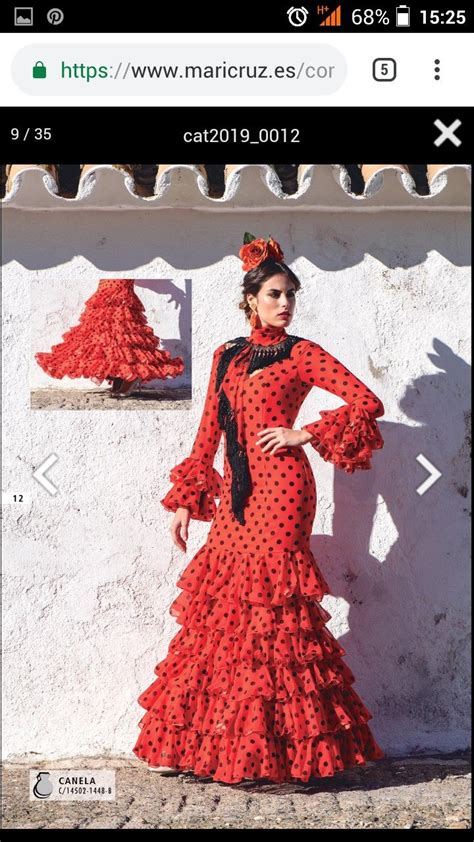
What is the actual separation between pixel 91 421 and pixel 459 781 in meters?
2.19

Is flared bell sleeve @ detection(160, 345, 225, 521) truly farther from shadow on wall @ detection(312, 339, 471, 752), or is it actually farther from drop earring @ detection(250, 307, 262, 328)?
shadow on wall @ detection(312, 339, 471, 752)

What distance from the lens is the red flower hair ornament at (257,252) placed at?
4.73 meters

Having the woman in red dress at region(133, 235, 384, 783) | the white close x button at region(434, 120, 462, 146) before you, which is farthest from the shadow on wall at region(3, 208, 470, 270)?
the white close x button at region(434, 120, 462, 146)

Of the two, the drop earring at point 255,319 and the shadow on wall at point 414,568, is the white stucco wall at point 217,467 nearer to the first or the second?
the shadow on wall at point 414,568

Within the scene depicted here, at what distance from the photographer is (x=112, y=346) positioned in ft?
17.2

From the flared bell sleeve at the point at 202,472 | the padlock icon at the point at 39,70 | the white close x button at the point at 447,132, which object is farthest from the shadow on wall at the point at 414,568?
the padlock icon at the point at 39,70

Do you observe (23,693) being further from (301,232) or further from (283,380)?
(301,232)

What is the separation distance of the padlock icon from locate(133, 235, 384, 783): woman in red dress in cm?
101

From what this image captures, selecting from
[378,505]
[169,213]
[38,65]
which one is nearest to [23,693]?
[378,505]

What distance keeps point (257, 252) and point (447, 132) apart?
88 cm

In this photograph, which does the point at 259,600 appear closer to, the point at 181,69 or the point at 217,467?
the point at 217,467

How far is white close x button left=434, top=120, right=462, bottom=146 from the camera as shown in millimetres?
4647

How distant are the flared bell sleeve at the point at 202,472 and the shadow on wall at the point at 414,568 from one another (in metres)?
0.67

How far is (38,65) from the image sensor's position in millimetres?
4457
